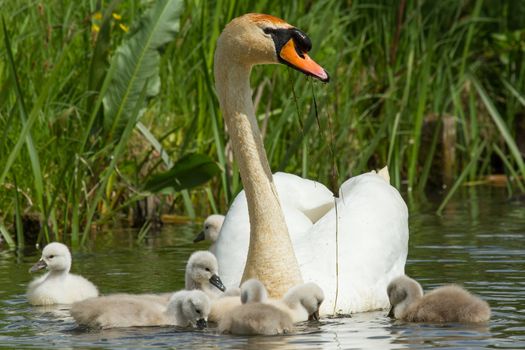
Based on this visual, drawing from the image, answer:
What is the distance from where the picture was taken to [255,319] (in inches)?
265

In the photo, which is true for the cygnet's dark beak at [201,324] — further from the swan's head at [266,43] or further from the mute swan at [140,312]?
the swan's head at [266,43]

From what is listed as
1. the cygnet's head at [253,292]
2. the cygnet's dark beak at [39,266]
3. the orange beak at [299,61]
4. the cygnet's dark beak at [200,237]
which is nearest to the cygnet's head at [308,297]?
the cygnet's head at [253,292]

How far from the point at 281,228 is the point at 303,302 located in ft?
1.72

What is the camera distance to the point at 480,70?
622 inches

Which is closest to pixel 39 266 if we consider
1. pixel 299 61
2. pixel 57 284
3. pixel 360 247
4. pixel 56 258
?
pixel 56 258

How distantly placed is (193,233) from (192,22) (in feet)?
5.78

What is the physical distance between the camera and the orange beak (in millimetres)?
7184

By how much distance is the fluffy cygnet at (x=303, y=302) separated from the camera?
23.1 feet

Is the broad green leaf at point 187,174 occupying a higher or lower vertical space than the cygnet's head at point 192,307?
lower

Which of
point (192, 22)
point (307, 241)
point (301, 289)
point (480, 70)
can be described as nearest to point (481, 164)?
point (480, 70)

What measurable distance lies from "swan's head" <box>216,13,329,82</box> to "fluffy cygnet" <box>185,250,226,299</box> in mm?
1069

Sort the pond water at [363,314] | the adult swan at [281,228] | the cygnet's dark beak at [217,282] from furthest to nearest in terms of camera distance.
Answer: the cygnet's dark beak at [217,282]
the adult swan at [281,228]
the pond water at [363,314]

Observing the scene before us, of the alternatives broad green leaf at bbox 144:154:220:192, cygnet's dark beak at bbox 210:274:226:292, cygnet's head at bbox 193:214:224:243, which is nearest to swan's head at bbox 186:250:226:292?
cygnet's dark beak at bbox 210:274:226:292

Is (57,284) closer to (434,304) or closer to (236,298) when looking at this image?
(236,298)
